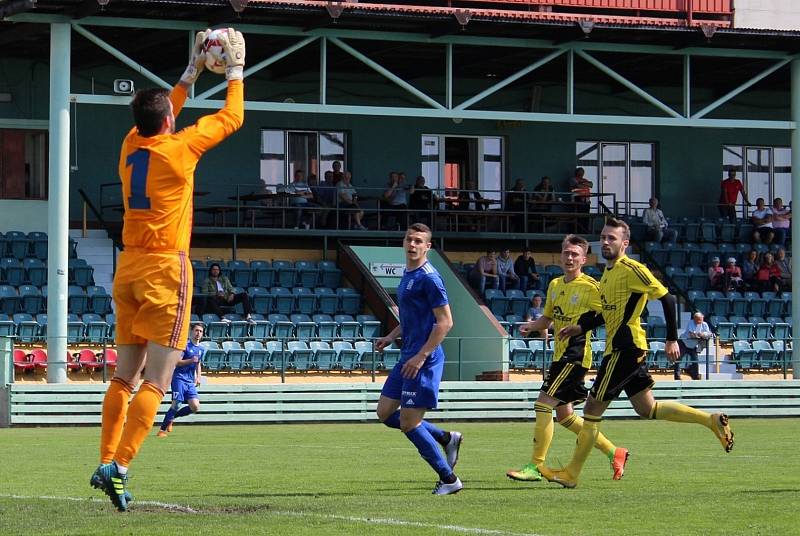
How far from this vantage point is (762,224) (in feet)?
120

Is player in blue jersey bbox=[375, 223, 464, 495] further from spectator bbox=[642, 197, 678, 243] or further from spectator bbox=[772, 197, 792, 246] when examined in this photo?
spectator bbox=[772, 197, 792, 246]

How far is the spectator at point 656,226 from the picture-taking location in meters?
35.3

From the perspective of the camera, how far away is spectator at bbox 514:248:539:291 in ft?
105

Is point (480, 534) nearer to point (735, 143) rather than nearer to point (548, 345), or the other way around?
point (548, 345)

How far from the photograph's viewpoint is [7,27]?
2806 cm

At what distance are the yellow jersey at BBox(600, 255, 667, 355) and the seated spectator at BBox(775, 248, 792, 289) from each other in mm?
23776

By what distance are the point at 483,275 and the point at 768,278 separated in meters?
7.16

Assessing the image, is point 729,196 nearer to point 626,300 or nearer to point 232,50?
point 626,300

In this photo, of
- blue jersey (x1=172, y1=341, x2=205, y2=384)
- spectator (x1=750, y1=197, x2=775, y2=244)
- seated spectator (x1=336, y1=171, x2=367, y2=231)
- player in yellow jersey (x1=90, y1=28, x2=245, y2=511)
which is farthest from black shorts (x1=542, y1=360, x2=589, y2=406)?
spectator (x1=750, y1=197, x2=775, y2=244)

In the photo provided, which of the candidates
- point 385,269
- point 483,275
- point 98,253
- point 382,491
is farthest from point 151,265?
point 385,269

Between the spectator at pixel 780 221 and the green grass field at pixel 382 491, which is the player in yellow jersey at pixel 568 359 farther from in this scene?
the spectator at pixel 780 221

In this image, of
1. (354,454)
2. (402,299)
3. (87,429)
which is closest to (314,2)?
(87,429)

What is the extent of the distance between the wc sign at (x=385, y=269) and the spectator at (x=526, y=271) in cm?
252

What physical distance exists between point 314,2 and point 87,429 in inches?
326
